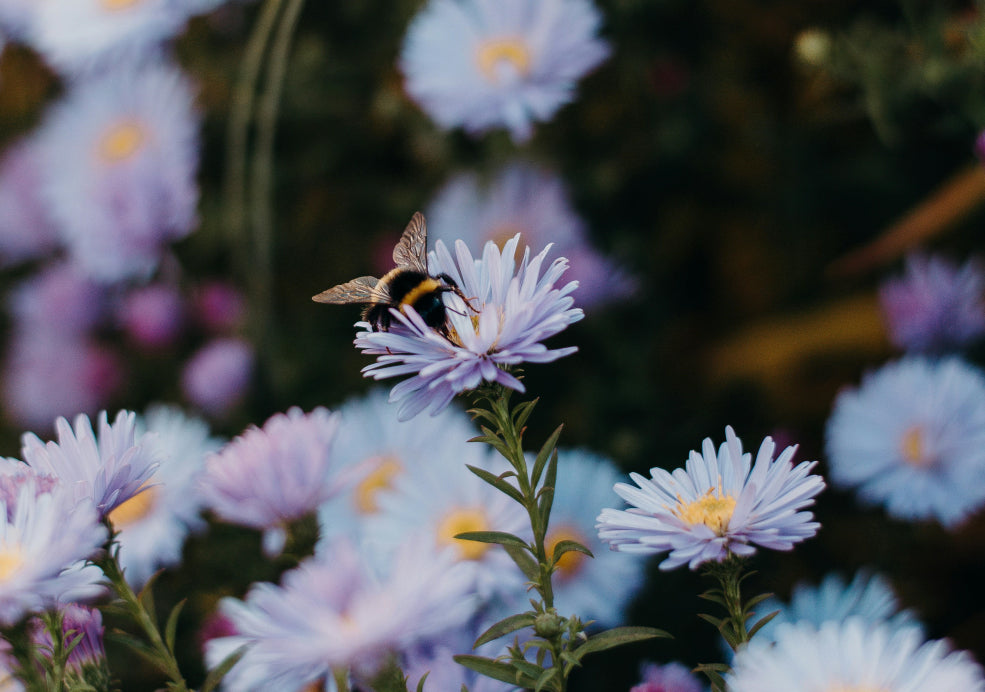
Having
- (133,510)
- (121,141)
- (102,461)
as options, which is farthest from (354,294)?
(121,141)

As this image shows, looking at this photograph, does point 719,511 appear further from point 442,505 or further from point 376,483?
point 376,483

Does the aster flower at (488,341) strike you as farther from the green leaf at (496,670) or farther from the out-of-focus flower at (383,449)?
the out-of-focus flower at (383,449)

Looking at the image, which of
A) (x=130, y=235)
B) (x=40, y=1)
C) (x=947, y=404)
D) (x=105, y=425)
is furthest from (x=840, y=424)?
(x=40, y=1)

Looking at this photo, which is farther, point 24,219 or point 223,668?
point 24,219

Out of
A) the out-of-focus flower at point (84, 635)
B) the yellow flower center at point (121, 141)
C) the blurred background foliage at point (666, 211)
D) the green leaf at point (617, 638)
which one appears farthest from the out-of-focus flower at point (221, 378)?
the green leaf at point (617, 638)

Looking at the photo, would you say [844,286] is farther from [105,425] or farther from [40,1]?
[40,1]

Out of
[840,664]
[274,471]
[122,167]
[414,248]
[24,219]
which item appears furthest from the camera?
[24,219]
